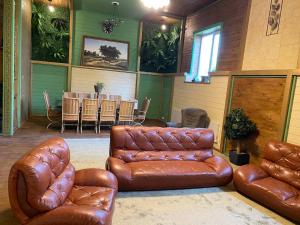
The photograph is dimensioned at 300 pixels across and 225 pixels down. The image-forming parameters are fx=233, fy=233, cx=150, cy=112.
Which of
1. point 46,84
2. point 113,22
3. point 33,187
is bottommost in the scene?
point 33,187

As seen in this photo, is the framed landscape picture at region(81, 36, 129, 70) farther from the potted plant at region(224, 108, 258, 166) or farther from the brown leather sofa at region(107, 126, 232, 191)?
the brown leather sofa at region(107, 126, 232, 191)

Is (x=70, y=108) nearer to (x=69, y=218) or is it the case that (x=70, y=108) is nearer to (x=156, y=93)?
(x=156, y=93)

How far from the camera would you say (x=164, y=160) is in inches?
141

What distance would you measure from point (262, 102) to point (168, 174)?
98.8 inches

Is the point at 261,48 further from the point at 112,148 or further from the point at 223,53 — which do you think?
the point at 112,148

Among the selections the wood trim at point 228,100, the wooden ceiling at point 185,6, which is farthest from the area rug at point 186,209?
the wooden ceiling at point 185,6

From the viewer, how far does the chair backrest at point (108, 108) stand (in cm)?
607

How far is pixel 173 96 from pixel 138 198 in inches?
213

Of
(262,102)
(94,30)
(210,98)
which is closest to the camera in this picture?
(262,102)

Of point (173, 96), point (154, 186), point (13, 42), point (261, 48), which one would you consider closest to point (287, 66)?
point (261, 48)

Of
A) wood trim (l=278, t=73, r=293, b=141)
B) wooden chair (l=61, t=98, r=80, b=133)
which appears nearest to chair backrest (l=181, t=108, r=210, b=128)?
wood trim (l=278, t=73, r=293, b=141)

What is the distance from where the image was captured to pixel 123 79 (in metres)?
8.49

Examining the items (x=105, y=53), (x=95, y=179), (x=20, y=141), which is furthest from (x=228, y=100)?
(x=105, y=53)

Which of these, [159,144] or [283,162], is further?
[159,144]
